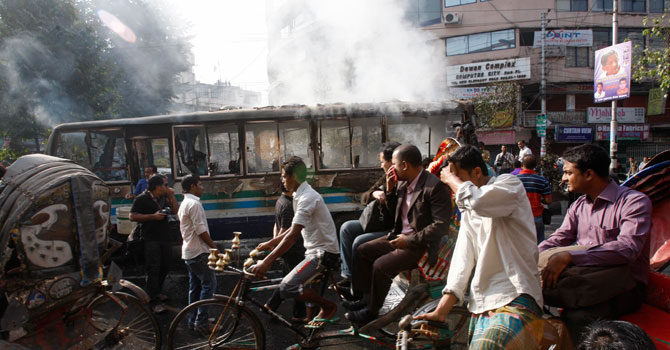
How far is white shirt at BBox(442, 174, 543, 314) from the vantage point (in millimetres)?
2047

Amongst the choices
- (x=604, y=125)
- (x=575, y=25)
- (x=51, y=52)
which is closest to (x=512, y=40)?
(x=575, y=25)

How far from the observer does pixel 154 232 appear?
209 inches

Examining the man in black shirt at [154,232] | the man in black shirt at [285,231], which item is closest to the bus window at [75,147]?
the man in black shirt at [154,232]

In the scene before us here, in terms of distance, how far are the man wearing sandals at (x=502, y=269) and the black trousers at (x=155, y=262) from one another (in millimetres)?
4202

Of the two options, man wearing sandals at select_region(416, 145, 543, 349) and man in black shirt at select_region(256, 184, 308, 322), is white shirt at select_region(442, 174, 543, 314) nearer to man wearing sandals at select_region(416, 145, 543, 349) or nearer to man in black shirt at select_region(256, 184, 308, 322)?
man wearing sandals at select_region(416, 145, 543, 349)

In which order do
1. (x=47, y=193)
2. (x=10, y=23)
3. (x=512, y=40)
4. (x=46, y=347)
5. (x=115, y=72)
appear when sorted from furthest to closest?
1. (x=512, y=40)
2. (x=115, y=72)
3. (x=10, y=23)
4. (x=46, y=347)
5. (x=47, y=193)

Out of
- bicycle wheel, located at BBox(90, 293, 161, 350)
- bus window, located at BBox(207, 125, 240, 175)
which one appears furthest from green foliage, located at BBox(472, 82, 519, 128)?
bicycle wheel, located at BBox(90, 293, 161, 350)

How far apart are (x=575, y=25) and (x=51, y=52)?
1051 inches

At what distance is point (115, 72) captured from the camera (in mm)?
17953

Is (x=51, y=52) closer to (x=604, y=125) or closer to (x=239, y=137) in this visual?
(x=239, y=137)

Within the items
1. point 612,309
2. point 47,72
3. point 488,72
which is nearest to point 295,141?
point 612,309

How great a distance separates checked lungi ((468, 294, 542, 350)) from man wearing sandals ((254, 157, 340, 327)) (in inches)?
66.4

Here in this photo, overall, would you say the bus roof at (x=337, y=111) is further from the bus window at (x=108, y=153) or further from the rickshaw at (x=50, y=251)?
the rickshaw at (x=50, y=251)

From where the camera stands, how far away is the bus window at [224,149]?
7973 millimetres
